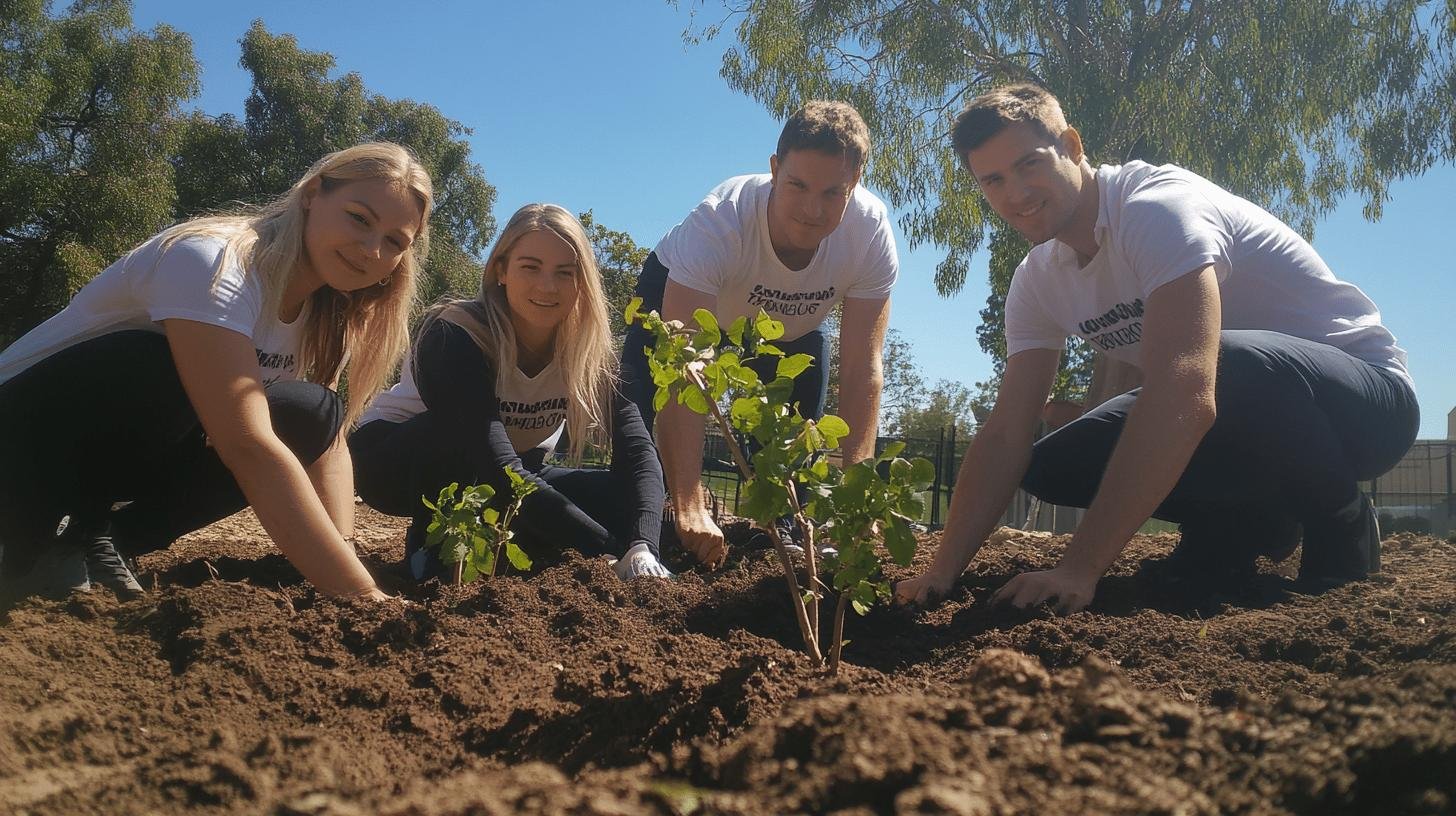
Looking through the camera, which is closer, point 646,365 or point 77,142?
point 646,365

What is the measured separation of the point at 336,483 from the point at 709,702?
6.50 ft

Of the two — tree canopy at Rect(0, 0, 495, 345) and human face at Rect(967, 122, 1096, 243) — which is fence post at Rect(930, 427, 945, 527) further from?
tree canopy at Rect(0, 0, 495, 345)

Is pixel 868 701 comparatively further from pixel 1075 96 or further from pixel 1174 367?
pixel 1075 96

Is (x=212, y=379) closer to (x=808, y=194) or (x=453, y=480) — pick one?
(x=453, y=480)

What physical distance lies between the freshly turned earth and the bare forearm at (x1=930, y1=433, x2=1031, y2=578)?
0.40ft

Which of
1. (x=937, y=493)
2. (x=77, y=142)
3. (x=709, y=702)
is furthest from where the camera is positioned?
(x=77, y=142)

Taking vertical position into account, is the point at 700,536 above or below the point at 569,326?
below

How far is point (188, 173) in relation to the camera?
20.1 meters

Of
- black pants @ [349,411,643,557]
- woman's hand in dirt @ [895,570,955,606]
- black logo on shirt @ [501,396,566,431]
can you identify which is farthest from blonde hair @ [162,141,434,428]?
woman's hand in dirt @ [895,570,955,606]

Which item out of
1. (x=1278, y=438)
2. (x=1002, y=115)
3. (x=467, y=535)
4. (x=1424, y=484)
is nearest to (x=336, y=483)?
(x=467, y=535)

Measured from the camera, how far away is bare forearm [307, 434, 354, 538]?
309 centimetres

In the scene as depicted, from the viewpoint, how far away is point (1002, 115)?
115 inches

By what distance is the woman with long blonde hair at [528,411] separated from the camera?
3.13 meters

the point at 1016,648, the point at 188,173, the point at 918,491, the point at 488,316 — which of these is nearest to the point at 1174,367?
the point at 1016,648
